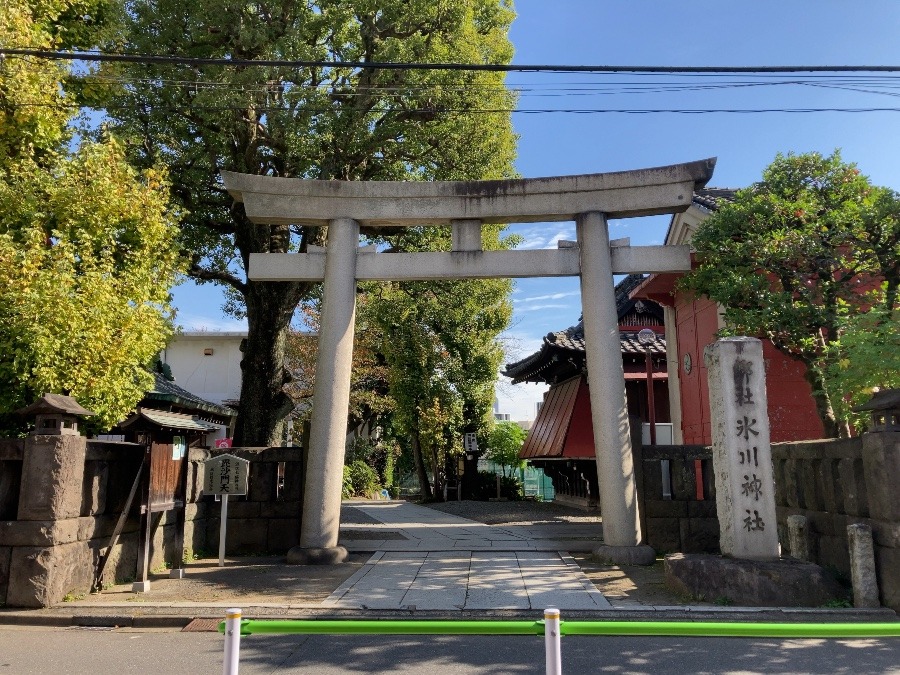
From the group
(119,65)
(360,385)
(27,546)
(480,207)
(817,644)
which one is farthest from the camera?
(360,385)

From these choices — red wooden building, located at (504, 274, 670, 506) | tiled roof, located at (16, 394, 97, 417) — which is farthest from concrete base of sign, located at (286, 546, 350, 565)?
red wooden building, located at (504, 274, 670, 506)

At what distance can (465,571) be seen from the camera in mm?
9781

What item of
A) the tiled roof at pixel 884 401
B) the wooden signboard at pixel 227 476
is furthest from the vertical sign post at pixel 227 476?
the tiled roof at pixel 884 401

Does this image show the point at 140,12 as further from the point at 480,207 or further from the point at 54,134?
the point at 480,207

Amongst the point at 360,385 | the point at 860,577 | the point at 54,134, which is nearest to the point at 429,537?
the point at 860,577

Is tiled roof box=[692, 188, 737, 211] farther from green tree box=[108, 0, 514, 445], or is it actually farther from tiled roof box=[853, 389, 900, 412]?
tiled roof box=[853, 389, 900, 412]

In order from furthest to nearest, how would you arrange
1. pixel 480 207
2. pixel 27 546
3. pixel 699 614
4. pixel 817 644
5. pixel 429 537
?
pixel 429 537 → pixel 480 207 → pixel 27 546 → pixel 699 614 → pixel 817 644

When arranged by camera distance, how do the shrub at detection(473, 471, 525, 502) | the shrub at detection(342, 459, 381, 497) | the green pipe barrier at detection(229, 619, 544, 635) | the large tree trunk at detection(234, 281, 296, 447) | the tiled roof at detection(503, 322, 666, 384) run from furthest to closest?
1. the shrub at detection(342, 459, 381, 497)
2. the shrub at detection(473, 471, 525, 502)
3. the tiled roof at detection(503, 322, 666, 384)
4. the large tree trunk at detection(234, 281, 296, 447)
5. the green pipe barrier at detection(229, 619, 544, 635)

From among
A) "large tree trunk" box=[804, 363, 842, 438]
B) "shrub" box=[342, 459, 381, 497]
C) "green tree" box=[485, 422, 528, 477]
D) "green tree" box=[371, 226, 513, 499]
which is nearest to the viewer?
"large tree trunk" box=[804, 363, 842, 438]

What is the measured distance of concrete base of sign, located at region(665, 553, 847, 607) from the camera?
747 cm

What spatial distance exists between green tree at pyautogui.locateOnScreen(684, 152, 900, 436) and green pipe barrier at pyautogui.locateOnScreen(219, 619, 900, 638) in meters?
6.86

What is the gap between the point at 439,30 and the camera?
47.3ft

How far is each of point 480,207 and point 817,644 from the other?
7.91 meters

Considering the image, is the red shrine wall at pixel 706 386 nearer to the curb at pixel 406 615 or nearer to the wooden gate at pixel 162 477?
the curb at pixel 406 615
